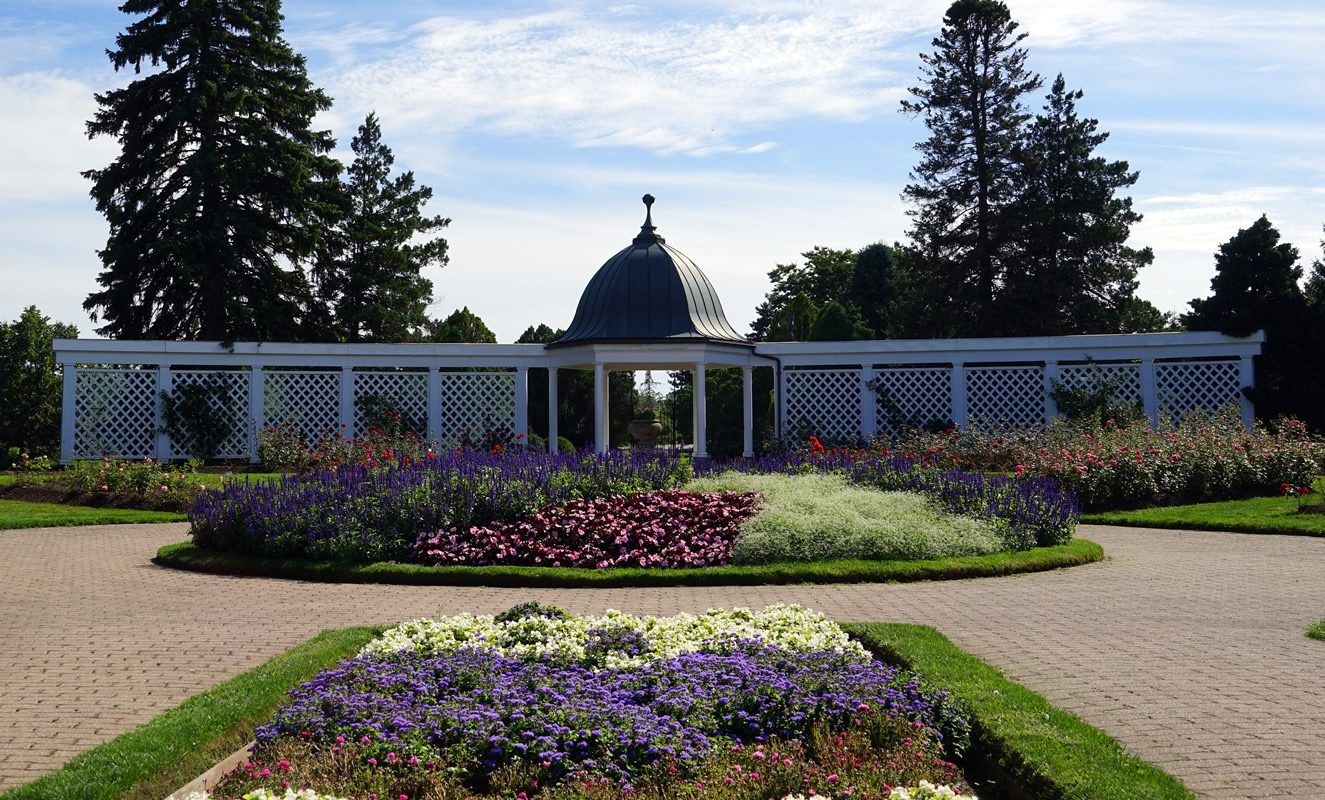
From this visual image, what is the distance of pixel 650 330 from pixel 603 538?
10822 mm

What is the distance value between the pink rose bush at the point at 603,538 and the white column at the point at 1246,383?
13.9 m

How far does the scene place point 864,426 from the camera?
21.4 meters

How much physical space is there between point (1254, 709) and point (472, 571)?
19.9ft

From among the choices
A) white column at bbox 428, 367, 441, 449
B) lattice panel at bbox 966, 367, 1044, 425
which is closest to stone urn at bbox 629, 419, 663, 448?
white column at bbox 428, 367, 441, 449

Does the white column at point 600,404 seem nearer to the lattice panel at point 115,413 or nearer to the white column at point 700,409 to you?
the white column at point 700,409

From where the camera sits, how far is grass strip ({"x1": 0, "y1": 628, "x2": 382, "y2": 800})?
12.3 feet

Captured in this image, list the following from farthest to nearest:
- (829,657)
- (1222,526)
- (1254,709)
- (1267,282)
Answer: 1. (1267,282)
2. (1222,526)
3. (829,657)
4. (1254,709)

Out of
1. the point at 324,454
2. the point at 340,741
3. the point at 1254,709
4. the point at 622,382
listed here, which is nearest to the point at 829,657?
the point at 1254,709

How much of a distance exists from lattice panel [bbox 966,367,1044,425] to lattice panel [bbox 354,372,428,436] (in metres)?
11.1

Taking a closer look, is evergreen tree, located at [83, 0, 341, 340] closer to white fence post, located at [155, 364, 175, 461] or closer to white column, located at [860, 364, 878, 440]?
white fence post, located at [155, 364, 175, 461]

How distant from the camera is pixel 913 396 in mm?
21359

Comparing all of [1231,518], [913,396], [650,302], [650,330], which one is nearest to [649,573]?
Answer: [1231,518]

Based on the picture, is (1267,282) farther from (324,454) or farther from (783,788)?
(783,788)

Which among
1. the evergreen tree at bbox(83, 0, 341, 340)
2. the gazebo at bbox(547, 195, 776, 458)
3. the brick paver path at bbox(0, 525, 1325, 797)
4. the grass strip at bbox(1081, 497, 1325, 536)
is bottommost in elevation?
the brick paver path at bbox(0, 525, 1325, 797)
